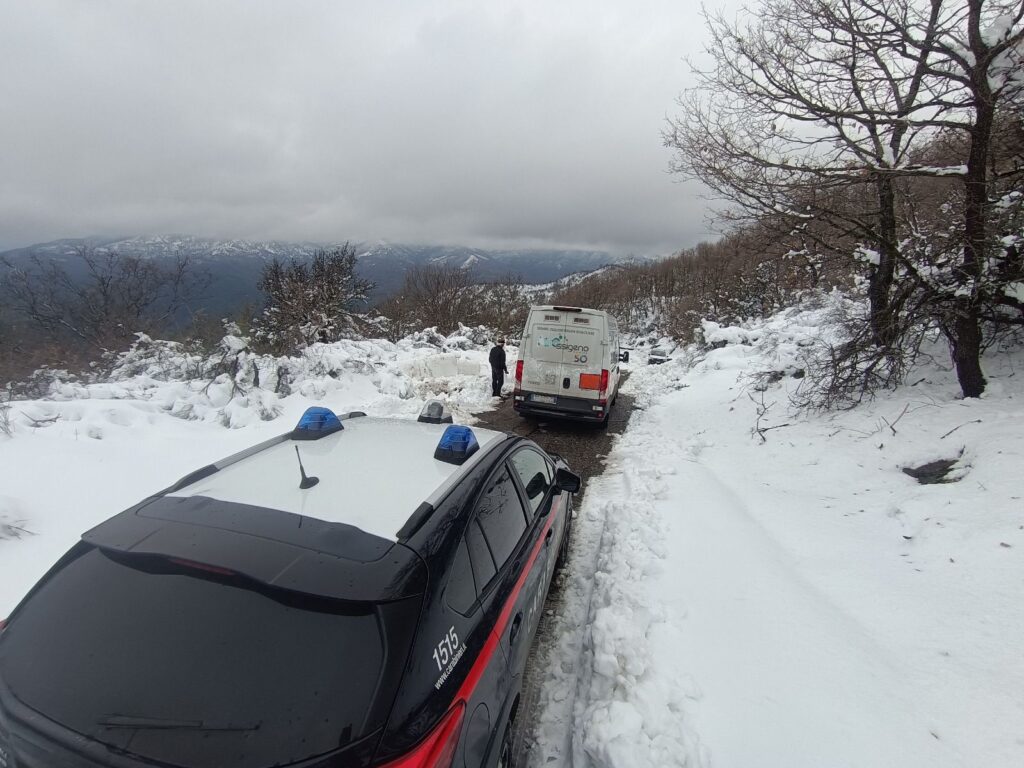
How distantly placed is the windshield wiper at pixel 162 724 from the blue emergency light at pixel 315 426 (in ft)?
5.56

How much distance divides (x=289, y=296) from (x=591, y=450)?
1846 centimetres

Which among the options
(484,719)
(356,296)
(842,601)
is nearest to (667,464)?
(842,601)

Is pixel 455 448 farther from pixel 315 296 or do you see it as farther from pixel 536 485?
pixel 315 296

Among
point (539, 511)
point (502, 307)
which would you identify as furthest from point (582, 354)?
point (502, 307)

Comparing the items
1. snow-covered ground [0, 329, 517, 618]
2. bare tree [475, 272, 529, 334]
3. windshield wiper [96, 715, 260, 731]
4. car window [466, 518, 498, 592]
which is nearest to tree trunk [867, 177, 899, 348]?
car window [466, 518, 498, 592]

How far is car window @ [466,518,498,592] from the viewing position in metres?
2.13

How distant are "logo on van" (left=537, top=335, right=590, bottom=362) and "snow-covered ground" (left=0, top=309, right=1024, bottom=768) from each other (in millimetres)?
1966

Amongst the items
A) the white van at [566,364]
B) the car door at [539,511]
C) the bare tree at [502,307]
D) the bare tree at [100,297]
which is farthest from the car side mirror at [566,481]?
the bare tree at [100,297]

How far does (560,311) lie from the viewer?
880cm

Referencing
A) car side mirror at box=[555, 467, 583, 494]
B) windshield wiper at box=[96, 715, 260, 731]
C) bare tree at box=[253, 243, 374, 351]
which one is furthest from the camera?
bare tree at box=[253, 243, 374, 351]

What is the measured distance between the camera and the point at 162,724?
128cm

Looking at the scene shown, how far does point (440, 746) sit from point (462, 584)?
58 centimetres

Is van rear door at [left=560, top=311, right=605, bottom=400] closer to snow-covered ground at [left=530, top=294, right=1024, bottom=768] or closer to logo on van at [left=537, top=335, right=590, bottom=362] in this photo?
logo on van at [left=537, top=335, right=590, bottom=362]

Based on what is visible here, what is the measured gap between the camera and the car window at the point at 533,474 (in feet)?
10.3
